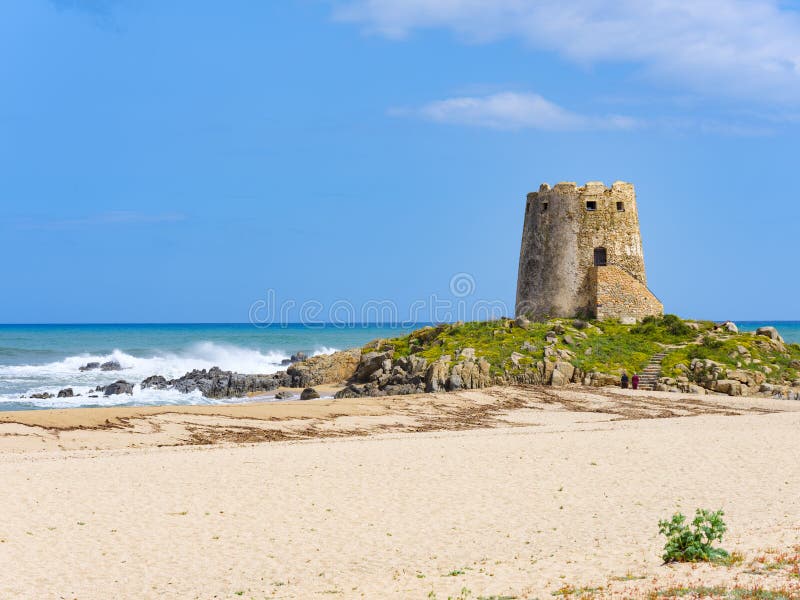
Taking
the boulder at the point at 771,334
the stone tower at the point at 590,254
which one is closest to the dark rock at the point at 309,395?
the stone tower at the point at 590,254

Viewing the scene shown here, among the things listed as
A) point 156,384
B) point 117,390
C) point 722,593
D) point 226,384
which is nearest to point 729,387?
point 226,384

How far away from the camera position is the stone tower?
143 feet

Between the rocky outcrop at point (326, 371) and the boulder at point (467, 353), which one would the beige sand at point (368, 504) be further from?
the rocky outcrop at point (326, 371)

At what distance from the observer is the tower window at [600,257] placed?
146 ft

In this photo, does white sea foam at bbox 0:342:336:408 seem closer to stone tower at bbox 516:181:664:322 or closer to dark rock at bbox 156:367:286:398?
dark rock at bbox 156:367:286:398

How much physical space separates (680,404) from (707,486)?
1643 centimetres

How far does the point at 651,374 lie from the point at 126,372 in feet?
125

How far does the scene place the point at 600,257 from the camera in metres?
44.5

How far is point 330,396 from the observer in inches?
1505

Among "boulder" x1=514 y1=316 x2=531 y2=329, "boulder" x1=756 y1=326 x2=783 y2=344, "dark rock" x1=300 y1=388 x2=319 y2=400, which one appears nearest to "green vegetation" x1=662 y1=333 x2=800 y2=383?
"boulder" x1=756 y1=326 x2=783 y2=344

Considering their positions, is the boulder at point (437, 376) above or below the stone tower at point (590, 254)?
below

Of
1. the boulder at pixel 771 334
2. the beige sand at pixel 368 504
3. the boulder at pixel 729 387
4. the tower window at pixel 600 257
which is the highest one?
the tower window at pixel 600 257

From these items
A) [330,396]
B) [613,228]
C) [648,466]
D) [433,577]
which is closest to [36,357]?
[330,396]

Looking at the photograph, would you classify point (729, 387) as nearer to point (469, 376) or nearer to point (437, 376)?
point (469, 376)
